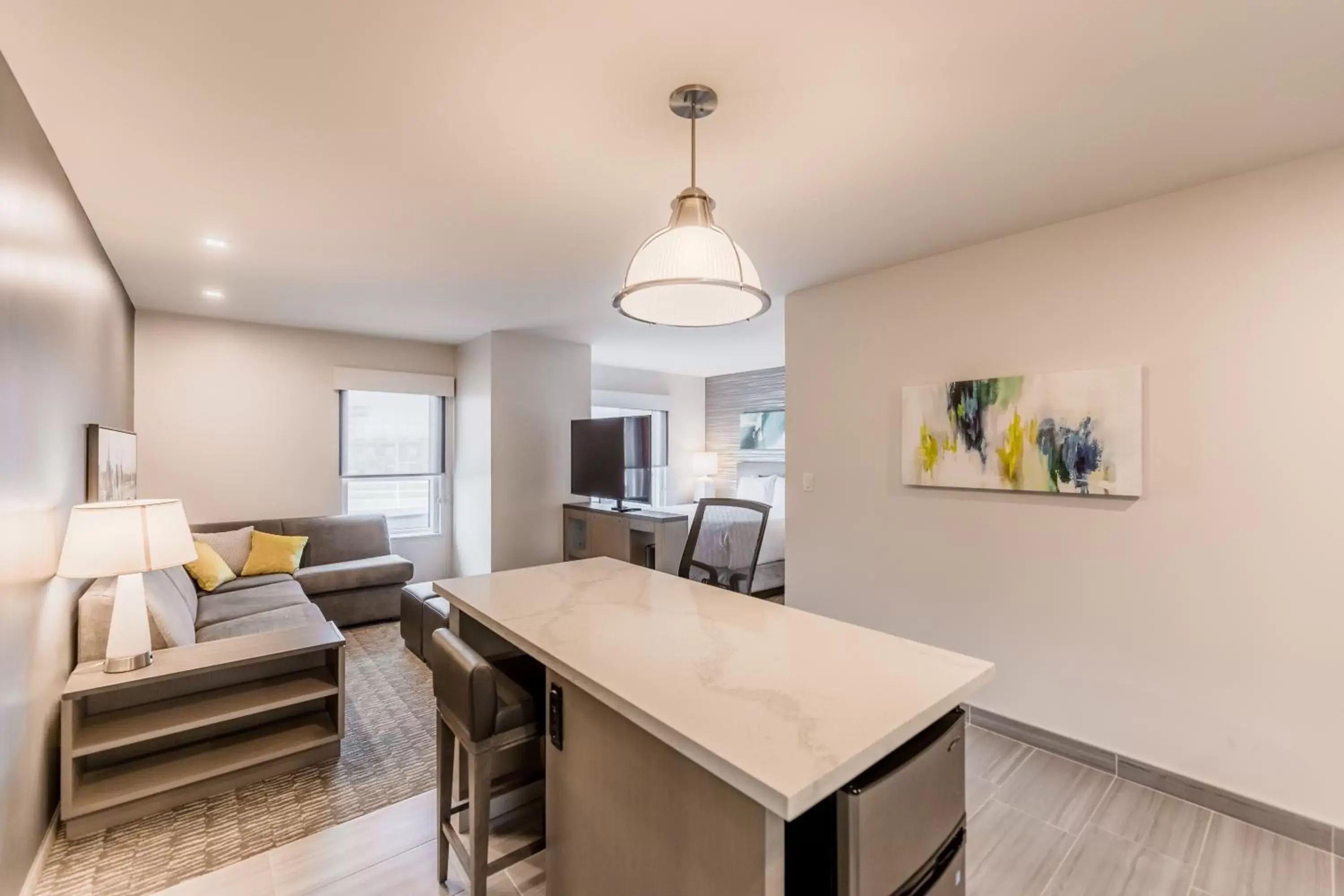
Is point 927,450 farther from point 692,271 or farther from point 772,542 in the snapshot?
point 772,542

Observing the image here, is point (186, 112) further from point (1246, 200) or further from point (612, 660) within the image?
point (1246, 200)

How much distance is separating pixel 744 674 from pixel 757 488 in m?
5.33

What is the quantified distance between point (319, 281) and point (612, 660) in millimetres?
3304

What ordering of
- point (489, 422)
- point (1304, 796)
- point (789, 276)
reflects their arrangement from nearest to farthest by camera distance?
1. point (1304, 796)
2. point (789, 276)
3. point (489, 422)

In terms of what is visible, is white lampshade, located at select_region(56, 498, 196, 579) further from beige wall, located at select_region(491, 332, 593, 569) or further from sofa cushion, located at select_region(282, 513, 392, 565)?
beige wall, located at select_region(491, 332, 593, 569)

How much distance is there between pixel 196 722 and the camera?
223 centimetres

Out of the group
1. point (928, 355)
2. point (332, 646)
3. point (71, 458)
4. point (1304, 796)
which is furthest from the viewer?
point (928, 355)

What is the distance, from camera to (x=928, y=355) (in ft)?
9.71

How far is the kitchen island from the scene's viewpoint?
0.93 metres

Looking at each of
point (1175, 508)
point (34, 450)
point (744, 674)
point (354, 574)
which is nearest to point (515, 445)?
point (354, 574)

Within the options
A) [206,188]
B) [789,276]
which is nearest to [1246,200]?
[789,276]

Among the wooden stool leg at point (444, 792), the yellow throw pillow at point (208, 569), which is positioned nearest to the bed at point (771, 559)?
the wooden stool leg at point (444, 792)

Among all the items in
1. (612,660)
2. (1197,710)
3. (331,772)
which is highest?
(612,660)

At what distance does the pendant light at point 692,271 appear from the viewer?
57.2 inches
